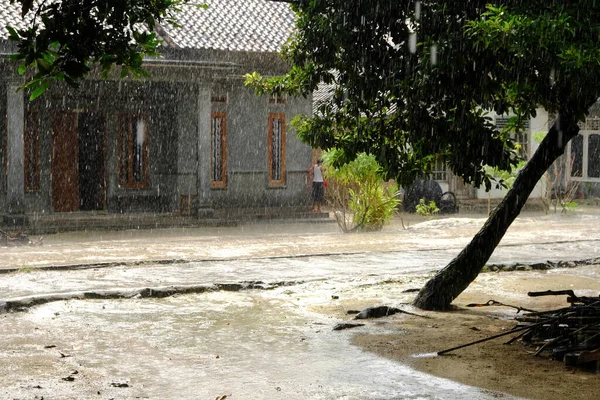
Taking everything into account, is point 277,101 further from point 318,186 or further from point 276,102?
point 318,186

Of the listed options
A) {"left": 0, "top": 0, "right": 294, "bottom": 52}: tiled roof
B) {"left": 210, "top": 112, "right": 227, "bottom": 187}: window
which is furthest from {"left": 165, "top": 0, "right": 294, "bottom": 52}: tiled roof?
{"left": 210, "top": 112, "right": 227, "bottom": 187}: window

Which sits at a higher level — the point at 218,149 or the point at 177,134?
the point at 177,134

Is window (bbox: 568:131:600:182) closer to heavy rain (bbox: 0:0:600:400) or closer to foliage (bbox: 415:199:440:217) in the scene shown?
foliage (bbox: 415:199:440:217)

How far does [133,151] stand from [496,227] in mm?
13356

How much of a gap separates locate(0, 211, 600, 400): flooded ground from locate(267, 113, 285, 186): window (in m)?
4.85

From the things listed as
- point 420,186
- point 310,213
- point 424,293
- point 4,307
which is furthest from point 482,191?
point 4,307

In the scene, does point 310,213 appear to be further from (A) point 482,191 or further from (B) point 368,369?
(B) point 368,369

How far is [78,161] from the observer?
20.8 meters

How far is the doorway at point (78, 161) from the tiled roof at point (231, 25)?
262 cm

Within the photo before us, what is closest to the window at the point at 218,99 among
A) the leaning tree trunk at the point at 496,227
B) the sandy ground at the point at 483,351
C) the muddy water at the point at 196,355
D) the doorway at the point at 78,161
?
the doorway at the point at 78,161

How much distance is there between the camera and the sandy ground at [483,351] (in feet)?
22.1

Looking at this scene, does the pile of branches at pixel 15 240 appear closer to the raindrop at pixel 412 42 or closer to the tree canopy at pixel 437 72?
the tree canopy at pixel 437 72

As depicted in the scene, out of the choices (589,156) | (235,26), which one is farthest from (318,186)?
(589,156)

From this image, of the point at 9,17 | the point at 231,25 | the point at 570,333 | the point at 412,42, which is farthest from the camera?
the point at 231,25
